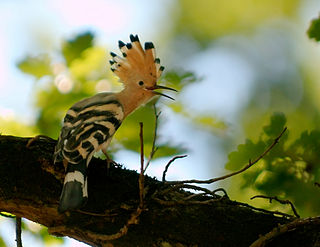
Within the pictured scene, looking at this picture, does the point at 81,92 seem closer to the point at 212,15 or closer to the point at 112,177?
the point at 112,177

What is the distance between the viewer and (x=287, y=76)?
A: 7.23m

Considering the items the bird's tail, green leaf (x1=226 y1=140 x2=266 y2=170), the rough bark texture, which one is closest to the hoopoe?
the bird's tail

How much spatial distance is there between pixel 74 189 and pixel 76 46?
4.42ft

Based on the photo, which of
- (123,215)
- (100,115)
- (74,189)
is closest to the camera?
(74,189)

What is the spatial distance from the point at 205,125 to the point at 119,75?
73cm

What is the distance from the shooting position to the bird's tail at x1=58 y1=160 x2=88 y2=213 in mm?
2336

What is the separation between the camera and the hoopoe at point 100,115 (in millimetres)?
2449

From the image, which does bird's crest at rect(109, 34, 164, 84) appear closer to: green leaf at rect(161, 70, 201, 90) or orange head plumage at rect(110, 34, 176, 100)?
orange head plumage at rect(110, 34, 176, 100)

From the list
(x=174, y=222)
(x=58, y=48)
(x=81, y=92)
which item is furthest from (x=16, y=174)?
(x=58, y=48)

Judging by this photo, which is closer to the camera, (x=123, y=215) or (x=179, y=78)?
(x=123, y=215)

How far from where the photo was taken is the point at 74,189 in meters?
2.35

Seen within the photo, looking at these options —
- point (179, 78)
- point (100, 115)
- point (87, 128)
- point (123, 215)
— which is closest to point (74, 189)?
point (123, 215)

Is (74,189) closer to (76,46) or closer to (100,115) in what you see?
(100,115)

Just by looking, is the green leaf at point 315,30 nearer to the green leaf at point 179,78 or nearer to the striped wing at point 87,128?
the green leaf at point 179,78
